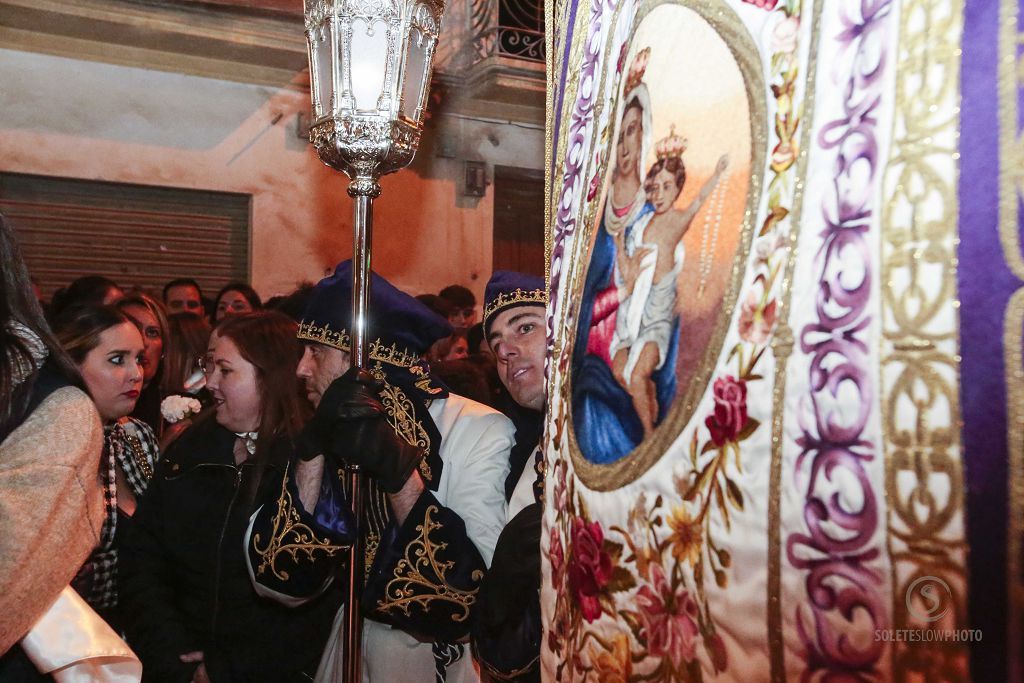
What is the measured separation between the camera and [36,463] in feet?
6.10

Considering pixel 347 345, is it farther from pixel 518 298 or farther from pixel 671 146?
pixel 671 146

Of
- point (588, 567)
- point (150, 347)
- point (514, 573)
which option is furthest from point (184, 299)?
point (588, 567)

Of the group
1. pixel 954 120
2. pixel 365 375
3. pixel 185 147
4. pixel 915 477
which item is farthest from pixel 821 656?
pixel 185 147

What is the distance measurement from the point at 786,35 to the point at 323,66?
53.1 inches

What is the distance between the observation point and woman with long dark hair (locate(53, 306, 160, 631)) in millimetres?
3262

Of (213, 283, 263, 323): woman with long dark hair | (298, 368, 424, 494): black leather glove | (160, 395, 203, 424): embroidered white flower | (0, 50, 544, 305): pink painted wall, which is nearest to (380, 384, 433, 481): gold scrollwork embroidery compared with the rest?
(298, 368, 424, 494): black leather glove

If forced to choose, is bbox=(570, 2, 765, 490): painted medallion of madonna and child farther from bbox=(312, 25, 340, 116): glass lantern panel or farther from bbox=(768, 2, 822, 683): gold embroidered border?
bbox=(312, 25, 340, 116): glass lantern panel

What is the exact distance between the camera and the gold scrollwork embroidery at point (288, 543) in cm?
258

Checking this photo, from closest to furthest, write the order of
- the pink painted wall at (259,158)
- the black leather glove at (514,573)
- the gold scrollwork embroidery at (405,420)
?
the black leather glove at (514,573)
the gold scrollwork embroidery at (405,420)
the pink painted wall at (259,158)

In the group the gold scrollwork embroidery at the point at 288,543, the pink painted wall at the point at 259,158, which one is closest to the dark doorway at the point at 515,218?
the pink painted wall at the point at 259,158

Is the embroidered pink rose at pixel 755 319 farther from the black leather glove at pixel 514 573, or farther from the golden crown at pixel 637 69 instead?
the black leather glove at pixel 514 573

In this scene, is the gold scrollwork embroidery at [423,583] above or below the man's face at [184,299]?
below

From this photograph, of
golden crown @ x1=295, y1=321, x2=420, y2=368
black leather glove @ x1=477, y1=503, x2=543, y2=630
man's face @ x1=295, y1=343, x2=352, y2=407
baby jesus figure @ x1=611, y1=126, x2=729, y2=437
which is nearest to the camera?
baby jesus figure @ x1=611, y1=126, x2=729, y2=437

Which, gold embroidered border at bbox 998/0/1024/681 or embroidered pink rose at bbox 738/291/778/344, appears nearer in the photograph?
gold embroidered border at bbox 998/0/1024/681
